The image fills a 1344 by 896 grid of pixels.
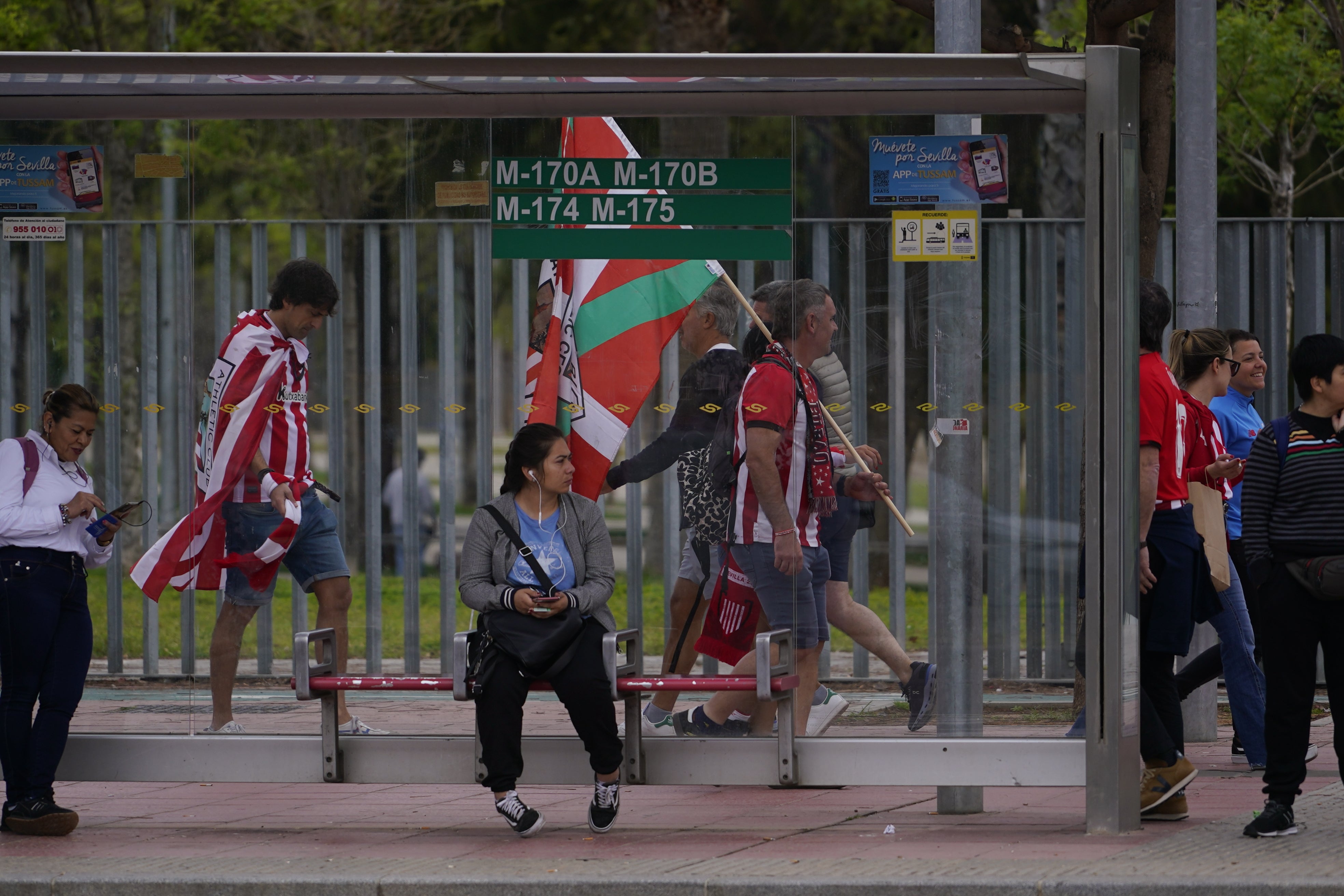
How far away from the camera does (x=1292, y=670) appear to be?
6.00 meters

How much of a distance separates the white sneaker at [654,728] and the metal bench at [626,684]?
0.10 meters

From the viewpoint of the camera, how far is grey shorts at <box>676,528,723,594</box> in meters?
6.73

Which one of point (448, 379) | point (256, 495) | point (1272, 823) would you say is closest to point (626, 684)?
point (448, 379)

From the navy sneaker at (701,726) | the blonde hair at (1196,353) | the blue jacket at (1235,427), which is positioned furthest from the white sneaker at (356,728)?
the blue jacket at (1235,427)

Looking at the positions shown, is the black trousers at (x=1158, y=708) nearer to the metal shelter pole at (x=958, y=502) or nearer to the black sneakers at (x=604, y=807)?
the metal shelter pole at (x=958, y=502)

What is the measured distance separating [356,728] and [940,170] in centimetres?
309

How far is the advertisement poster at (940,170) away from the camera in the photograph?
20.6ft

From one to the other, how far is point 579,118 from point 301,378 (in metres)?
1.64

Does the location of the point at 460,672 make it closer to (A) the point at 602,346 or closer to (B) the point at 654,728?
(B) the point at 654,728

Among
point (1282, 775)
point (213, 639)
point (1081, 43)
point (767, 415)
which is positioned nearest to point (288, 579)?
point (213, 639)

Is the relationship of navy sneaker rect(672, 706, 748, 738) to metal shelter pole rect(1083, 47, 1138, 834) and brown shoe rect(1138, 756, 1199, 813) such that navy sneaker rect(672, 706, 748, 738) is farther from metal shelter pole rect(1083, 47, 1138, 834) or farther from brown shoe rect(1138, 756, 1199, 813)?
brown shoe rect(1138, 756, 1199, 813)

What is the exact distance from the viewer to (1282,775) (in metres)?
5.95

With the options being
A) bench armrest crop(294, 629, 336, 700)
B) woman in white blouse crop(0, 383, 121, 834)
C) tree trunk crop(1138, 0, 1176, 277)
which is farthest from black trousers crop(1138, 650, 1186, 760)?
woman in white blouse crop(0, 383, 121, 834)

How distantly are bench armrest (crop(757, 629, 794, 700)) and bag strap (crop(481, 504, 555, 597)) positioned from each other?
2.55ft
